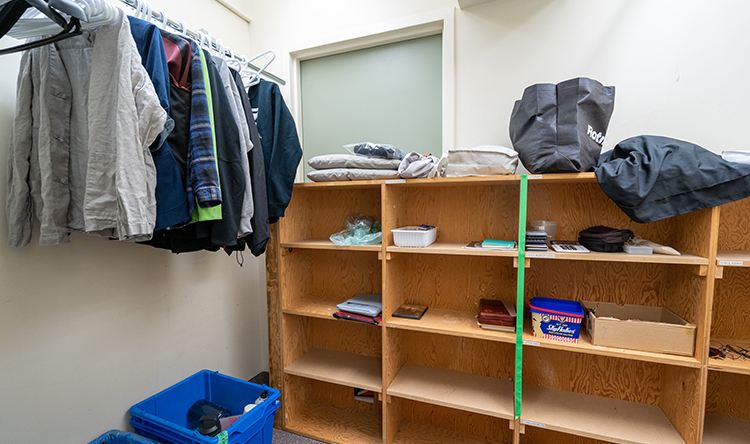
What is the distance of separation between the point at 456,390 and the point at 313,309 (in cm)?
93

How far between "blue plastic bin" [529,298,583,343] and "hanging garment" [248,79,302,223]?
135 centimetres

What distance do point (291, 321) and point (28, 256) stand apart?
1.26 meters

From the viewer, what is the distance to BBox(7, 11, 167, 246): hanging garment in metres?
1.01

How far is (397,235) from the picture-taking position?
1728 millimetres

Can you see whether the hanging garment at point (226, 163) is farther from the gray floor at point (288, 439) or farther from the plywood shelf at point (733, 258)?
the plywood shelf at point (733, 258)

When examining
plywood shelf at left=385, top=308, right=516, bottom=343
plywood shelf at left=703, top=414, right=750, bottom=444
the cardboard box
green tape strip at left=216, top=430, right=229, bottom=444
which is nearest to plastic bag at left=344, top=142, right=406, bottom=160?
plywood shelf at left=385, top=308, right=516, bottom=343

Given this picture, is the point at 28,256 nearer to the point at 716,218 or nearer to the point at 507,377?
the point at 507,377

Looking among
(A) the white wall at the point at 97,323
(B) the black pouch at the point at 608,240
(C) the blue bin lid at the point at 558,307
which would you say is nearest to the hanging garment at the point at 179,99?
(A) the white wall at the point at 97,323

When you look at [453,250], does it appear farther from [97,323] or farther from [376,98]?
[97,323]

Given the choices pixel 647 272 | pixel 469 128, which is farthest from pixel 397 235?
pixel 647 272

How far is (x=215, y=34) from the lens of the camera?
7.11ft

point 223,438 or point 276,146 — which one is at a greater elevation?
→ point 276,146

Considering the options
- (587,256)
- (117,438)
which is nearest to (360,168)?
(587,256)

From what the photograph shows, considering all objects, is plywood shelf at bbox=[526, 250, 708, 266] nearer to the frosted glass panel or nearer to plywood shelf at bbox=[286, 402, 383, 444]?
the frosted glass panel
